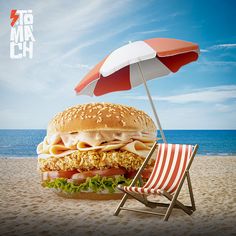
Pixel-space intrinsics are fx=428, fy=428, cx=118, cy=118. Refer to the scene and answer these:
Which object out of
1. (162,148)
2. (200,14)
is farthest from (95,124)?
(200,14)

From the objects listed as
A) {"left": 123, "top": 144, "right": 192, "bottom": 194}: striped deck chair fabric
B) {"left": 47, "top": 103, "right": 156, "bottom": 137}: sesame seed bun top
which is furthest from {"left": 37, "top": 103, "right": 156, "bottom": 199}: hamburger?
{"left": 123, "top": 144, "right": 192, "bottom": 194}: striped deck chair fabric

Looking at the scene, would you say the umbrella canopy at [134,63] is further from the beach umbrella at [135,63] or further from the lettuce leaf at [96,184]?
the lettuce leaf at [96,184]

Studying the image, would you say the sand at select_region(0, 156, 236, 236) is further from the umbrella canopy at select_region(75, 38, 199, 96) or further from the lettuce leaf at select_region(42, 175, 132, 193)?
the umbrella canopy at select_region(75, 38, 199, 96)

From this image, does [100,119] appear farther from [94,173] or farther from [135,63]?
[135,63]

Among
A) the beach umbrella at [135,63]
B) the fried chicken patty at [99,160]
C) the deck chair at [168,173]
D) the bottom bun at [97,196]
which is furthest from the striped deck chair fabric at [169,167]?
the bottom bun at [97,196]

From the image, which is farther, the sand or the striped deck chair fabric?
the striped deck chair fabric
